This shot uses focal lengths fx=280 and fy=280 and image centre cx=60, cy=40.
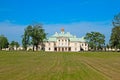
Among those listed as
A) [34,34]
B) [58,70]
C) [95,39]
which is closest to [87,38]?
[95,39]

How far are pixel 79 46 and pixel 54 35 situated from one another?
19258 mm

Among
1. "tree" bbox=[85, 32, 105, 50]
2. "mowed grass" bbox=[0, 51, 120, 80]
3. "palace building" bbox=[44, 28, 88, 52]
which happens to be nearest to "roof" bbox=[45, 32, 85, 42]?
"palace building" bbox=[44, 28, 88, 52]

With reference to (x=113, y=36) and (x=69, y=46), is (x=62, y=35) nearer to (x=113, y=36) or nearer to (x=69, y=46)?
(x=69, y=46)

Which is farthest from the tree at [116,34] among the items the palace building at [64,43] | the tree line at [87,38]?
the palace building at [64,43]

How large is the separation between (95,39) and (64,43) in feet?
87.5

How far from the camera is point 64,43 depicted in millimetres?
188875

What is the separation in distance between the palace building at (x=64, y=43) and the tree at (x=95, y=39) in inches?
807

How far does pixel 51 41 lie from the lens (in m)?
192

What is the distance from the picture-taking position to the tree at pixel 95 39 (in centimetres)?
16962

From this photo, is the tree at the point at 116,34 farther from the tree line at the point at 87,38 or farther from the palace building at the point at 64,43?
the palace building at the point at 64,43

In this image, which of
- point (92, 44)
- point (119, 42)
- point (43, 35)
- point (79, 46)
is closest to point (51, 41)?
point (79, 46)

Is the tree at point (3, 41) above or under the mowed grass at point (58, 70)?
above

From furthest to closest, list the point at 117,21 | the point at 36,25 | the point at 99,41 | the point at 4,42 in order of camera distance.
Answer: the point at 4,42, the point at 99,41, the point at 36,25, the point at 117,21

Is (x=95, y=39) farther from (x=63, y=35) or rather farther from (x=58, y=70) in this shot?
(x=58, y=70)
